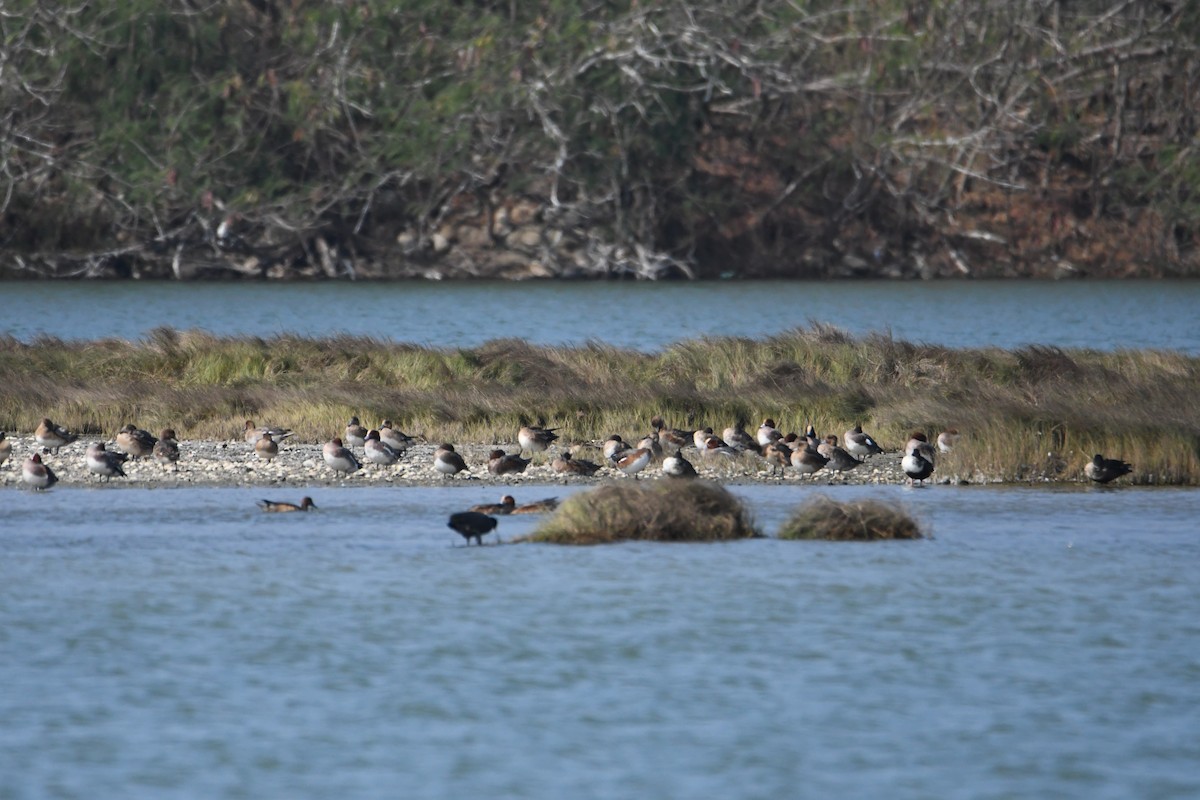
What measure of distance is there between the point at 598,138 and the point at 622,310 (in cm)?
1339

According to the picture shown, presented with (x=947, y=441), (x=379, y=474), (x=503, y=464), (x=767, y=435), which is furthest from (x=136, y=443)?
(x=947, y=441)

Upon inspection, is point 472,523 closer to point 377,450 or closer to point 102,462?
point 377,450

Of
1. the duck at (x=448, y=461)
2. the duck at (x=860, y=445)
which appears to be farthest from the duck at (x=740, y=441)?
the duck at (x=448, y=461)

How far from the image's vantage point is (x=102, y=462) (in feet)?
67.6

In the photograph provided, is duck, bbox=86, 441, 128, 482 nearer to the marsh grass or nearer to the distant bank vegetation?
the marsh grass

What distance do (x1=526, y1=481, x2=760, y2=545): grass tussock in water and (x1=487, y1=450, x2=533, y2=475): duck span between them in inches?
136

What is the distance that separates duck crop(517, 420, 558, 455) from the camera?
22.1 m

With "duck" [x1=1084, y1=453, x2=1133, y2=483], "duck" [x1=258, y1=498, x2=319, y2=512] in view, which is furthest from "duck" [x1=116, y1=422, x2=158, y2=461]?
"duck" [x1=1084, y1=453, x2=1133, y2=483]

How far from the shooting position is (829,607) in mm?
15211

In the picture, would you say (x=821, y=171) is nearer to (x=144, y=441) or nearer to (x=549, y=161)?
(x=549, y=161)

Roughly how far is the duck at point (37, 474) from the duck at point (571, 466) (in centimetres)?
527

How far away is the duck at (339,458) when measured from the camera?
20.8 metres

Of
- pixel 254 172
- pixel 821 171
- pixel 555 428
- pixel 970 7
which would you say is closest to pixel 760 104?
pixel 821 171

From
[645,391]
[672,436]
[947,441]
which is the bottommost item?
[672,436]
